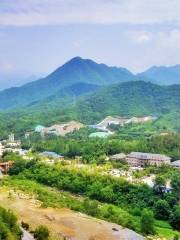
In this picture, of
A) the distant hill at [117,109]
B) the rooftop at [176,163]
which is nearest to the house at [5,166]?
the rooftop at [176,163]

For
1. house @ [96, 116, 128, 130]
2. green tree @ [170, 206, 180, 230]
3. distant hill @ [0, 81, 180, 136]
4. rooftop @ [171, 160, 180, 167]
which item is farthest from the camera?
distant hill @ [0, 81, 180, 136]

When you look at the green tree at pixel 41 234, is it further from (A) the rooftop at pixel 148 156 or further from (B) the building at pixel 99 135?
(B) the building at pixel 99 135

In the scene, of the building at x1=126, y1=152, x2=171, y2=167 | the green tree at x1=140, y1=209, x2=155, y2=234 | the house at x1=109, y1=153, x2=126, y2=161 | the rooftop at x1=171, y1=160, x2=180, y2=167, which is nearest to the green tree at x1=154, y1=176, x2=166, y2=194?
the green tree at x1=140, y1=209, x2=155, y2=234

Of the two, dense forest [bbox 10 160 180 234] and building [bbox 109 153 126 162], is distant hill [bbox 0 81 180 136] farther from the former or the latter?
dense forest [bbox 10 160 180 234]

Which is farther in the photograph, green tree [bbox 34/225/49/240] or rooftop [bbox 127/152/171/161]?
rooftop [bbox 127/152/171/161]

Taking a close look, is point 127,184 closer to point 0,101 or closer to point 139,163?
point 139,163

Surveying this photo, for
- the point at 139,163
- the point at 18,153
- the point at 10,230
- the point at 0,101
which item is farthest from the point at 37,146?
the point at 0,101
